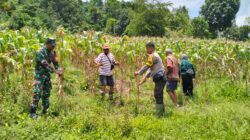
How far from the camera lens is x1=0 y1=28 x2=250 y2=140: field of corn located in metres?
6.91

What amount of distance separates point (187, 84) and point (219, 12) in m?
45.6

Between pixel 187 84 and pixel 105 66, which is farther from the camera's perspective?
pixel 187 84

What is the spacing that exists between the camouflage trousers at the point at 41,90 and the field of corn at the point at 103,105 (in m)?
0.26

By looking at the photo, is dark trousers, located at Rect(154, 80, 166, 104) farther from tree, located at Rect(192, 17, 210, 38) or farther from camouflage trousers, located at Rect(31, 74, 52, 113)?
tree, located at Rect(192, 17, 210, 38)

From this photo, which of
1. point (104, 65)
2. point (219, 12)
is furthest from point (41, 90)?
point (219, 12)

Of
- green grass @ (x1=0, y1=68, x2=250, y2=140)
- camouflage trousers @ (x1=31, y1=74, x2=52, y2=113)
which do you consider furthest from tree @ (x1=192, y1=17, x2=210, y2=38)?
camouflage trousers @ (x1=31, y1=74, x2=52, y2=113)

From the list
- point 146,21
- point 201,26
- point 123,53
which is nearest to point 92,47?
point 123,53

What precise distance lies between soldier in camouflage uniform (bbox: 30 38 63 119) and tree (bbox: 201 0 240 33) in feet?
161

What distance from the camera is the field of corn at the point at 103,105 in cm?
691

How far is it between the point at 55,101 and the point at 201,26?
38.4 m

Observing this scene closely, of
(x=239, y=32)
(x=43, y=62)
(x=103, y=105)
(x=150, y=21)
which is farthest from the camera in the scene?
(x=239, y=32)

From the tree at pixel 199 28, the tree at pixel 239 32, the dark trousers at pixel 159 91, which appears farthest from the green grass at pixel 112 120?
the tree at pixel 239 32

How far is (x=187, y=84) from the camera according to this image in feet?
35.3

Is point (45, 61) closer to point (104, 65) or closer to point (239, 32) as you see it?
point (104, 65)
